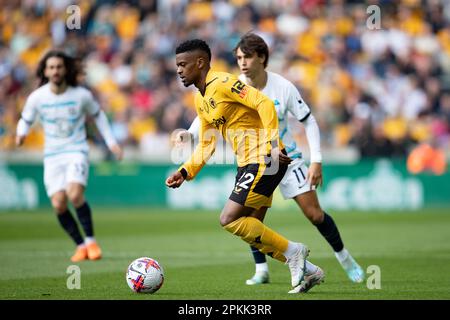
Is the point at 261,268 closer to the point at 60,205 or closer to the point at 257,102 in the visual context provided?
the point at 257,102

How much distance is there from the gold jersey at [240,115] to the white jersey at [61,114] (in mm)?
4278

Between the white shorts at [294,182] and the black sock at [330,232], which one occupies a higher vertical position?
the white shorts at [294,182]

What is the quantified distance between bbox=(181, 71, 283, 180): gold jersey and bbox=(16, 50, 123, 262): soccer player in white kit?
4.15m

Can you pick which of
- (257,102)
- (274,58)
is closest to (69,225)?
(257,102)

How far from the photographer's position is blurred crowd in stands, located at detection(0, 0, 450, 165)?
73.7 feet

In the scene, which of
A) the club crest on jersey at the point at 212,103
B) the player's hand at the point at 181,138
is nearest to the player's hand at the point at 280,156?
the club crest on jersey at the point at 212,103

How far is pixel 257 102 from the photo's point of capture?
7992 mm

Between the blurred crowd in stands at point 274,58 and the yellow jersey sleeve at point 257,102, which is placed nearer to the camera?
the yellow jersey sleeve at point 257,102

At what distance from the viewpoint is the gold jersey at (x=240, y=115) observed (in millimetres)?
7977

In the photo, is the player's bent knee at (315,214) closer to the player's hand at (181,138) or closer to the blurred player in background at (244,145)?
the blurred player in background at (244,145)

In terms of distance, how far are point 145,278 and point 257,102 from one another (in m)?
1.94

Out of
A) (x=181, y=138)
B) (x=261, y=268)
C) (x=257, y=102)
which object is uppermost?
(x=257, y=102)
